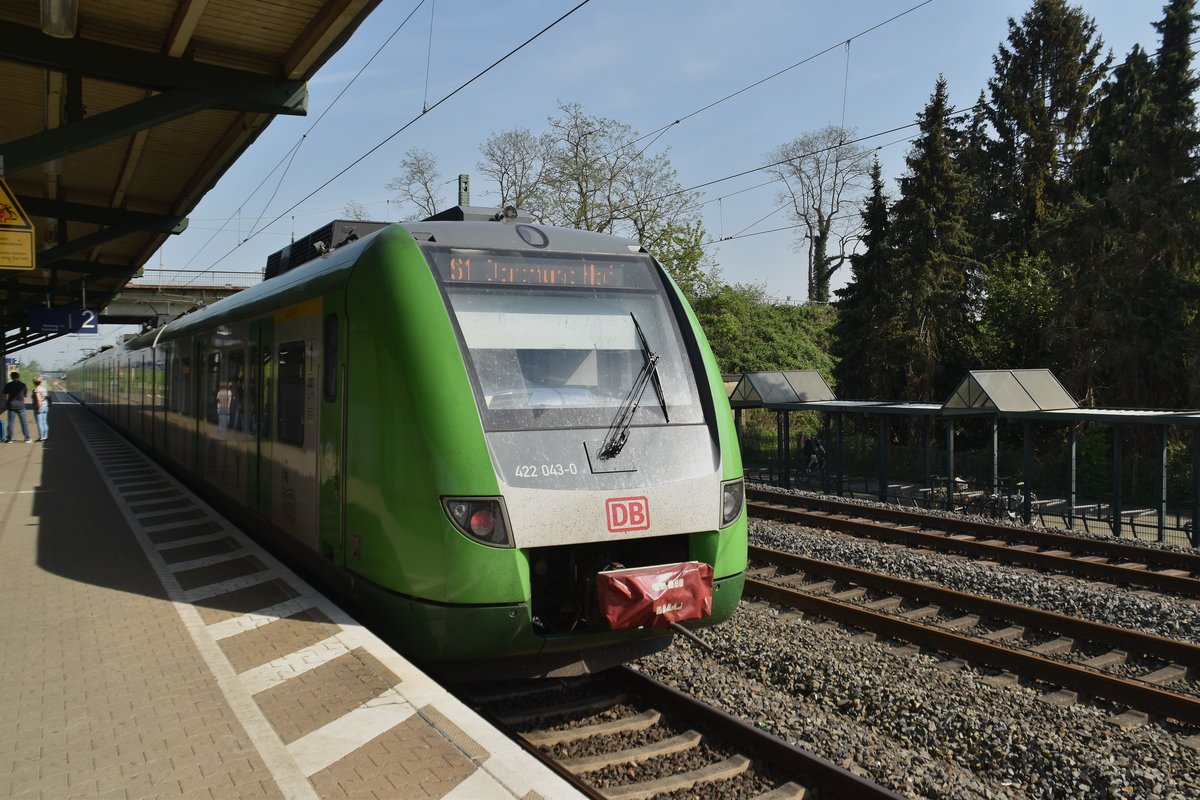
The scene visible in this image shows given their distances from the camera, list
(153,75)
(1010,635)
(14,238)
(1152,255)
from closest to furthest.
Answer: (1010,635) → (153,75) → (14,238) → (1152,255)

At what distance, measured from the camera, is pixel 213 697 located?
199 inches

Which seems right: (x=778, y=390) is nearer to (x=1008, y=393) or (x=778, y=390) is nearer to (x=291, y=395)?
(x=1008, y=393)

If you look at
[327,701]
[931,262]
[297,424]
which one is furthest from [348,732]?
[931,262]

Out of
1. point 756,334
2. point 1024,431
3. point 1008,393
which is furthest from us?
point 756,334

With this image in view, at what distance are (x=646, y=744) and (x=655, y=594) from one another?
90cm

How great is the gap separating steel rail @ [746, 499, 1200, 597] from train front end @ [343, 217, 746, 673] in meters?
7.21

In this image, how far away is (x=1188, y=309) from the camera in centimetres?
2645

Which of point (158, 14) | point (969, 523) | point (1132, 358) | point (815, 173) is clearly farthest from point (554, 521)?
point (815, 173)

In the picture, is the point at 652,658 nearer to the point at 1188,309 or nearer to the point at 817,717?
the point at 817,717

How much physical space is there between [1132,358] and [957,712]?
→ 25216 millimetres

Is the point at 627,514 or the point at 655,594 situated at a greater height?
the point at 627,514

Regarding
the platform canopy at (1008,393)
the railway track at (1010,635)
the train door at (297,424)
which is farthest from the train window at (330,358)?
the platform canopy at (1008,393)

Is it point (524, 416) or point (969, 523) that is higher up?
point (524, 416)

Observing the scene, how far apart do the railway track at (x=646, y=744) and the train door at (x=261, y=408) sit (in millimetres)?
3292
